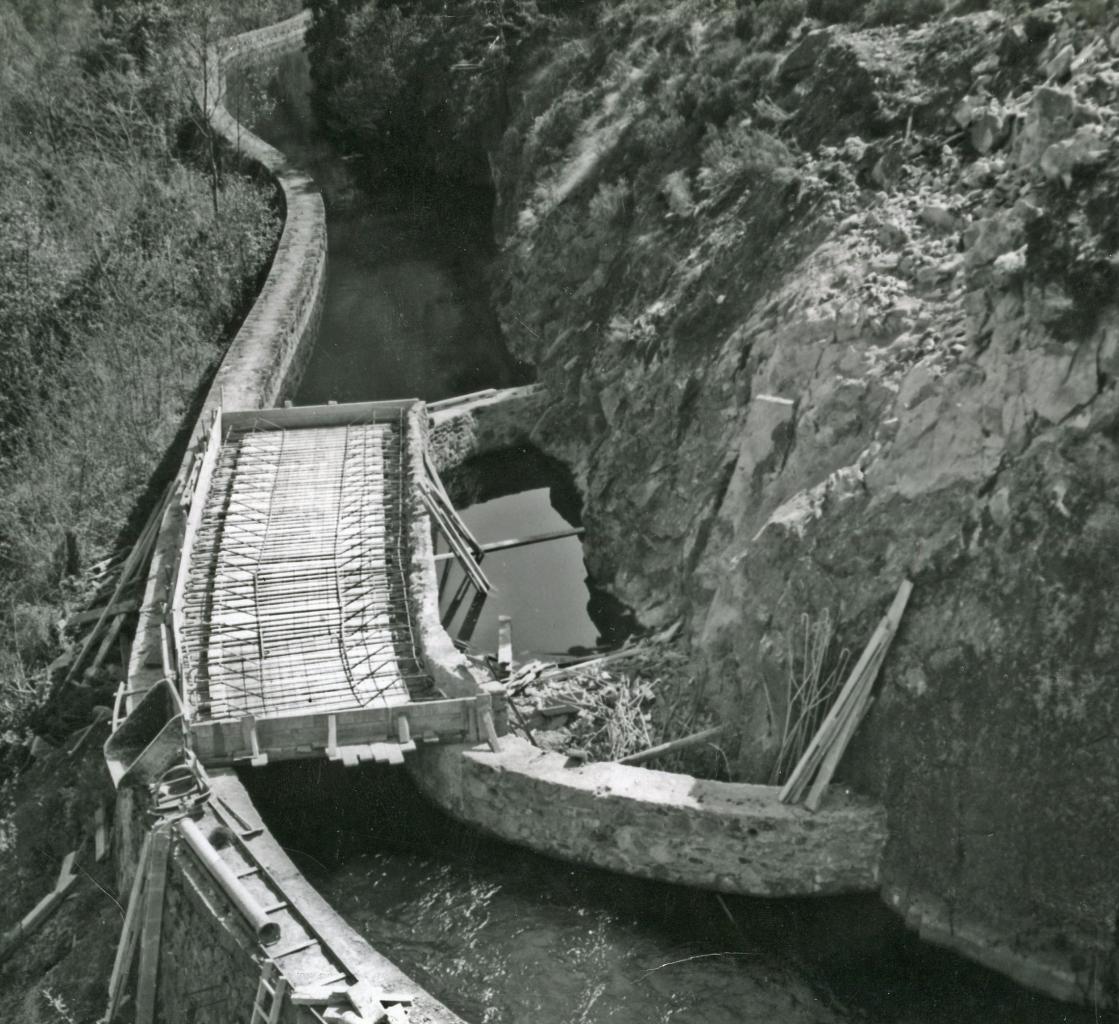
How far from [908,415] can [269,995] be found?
10.5 meters

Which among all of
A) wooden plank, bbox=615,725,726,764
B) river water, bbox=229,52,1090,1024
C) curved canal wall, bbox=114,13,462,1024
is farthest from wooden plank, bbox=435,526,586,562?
wooden plank, bbox=615,725,726,764

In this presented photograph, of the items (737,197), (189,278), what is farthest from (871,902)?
(189,278)

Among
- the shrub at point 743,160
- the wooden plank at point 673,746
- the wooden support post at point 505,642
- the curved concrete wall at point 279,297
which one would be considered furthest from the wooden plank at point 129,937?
the shrub at point 743,160

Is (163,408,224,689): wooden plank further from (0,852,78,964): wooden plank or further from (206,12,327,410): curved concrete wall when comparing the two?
(0,852,78,964): wooden plank

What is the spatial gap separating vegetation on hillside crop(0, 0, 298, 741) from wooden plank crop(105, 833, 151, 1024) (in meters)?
5.94

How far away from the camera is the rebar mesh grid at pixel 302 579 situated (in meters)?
16.8

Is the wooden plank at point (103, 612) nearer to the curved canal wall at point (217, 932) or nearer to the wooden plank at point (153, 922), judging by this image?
the curved canal wall at point (217, 932)

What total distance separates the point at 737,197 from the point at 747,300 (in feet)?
12.0

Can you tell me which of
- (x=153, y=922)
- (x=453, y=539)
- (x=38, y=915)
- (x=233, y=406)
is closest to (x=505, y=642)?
(x=453, y=539)

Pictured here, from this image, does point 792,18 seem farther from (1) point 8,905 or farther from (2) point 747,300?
(1) point 8,905

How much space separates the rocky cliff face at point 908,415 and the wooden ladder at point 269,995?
6.50 m

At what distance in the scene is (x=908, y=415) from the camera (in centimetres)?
1655

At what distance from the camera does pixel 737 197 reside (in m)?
24.9

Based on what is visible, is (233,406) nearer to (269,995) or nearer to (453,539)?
(453,539)
